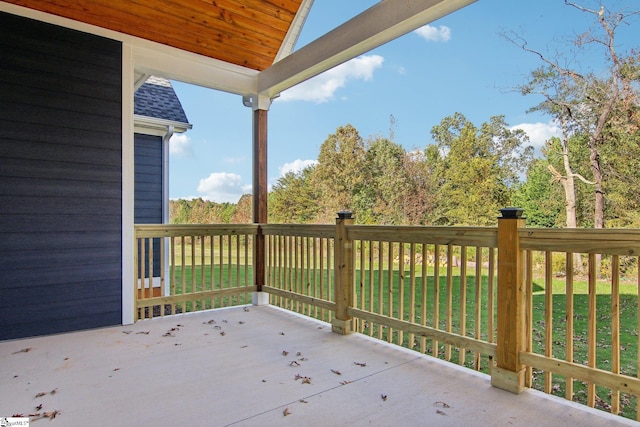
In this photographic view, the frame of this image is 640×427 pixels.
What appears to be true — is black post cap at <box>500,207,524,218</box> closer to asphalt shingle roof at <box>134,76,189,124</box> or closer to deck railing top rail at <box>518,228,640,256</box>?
deck railing top rail at <box>518,228,640,256</box>

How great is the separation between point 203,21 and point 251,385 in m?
3.90

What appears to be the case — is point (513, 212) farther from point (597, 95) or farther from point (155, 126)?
point (597, 95)

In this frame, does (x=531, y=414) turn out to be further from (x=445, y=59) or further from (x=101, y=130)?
(x=445, y=59)

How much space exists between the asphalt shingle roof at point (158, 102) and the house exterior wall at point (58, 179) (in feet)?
9.27

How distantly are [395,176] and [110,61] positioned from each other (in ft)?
26.0

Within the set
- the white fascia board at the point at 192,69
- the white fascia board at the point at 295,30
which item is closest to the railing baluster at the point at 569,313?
the white fascia board at the point at 295,30

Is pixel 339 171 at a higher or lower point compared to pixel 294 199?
higher

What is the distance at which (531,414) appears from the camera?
2.12m

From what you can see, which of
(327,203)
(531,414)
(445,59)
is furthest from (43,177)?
(445,59)

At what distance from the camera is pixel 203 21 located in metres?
4.29

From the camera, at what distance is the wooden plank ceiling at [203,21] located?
372cm

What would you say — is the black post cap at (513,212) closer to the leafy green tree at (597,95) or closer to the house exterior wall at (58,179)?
the house exterior wall at (58,179)

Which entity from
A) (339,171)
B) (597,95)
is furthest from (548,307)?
(339,171)

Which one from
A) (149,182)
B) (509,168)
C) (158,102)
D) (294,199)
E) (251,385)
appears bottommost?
(251,385)
